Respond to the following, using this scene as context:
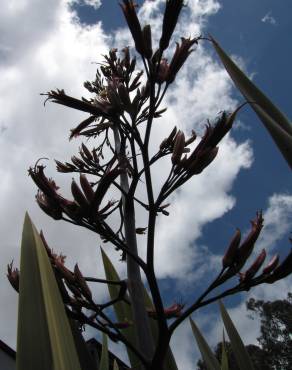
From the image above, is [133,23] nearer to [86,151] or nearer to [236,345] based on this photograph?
[86,151]

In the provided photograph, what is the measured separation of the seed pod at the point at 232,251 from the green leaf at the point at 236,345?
71cm

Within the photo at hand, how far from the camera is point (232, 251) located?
112 centimetres

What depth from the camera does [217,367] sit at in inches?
74.2

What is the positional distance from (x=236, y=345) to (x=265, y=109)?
4.08 feet

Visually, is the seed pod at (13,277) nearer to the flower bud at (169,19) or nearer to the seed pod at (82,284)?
the seed pod at (82,284)

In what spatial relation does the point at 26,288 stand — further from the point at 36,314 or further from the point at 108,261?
the point at 108,261

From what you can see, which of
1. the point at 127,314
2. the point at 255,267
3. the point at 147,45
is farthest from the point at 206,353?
the point at 147,45

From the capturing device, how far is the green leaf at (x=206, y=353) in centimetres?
190

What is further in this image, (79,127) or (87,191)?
(79,127)

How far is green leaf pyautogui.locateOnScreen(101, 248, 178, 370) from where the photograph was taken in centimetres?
153

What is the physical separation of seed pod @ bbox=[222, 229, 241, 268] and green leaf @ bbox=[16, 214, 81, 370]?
48 cm

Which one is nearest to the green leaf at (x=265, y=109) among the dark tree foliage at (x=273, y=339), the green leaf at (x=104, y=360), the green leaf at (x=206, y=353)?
the green leaf at (x=104, y=360)

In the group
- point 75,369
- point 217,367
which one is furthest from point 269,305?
point 75,369

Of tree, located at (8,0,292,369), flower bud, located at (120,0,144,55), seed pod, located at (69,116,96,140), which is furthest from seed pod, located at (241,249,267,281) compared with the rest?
seed pod, located at (69,116,96,140)
